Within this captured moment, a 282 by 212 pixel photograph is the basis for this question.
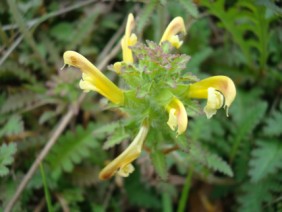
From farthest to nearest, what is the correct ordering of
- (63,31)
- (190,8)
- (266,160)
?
(63,31), (266,160), (190,8)

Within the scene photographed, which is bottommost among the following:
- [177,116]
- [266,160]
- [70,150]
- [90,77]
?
[266,160]

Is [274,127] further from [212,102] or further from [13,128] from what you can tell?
[13,128]

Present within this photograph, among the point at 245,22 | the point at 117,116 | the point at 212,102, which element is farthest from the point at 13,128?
the point at 245,22

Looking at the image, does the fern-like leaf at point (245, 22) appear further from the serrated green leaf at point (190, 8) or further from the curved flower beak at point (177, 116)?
the curved flower beak at point (177, 116)

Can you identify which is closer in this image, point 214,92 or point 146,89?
point 214,92

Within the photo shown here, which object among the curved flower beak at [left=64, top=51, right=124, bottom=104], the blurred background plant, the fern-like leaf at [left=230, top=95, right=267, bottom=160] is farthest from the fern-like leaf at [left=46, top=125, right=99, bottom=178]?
the fern-like leaf at [left=230, top=95, right=267, bottom=160]

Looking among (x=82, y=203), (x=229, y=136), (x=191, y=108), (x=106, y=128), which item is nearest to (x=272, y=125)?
(x=229, y=136)
